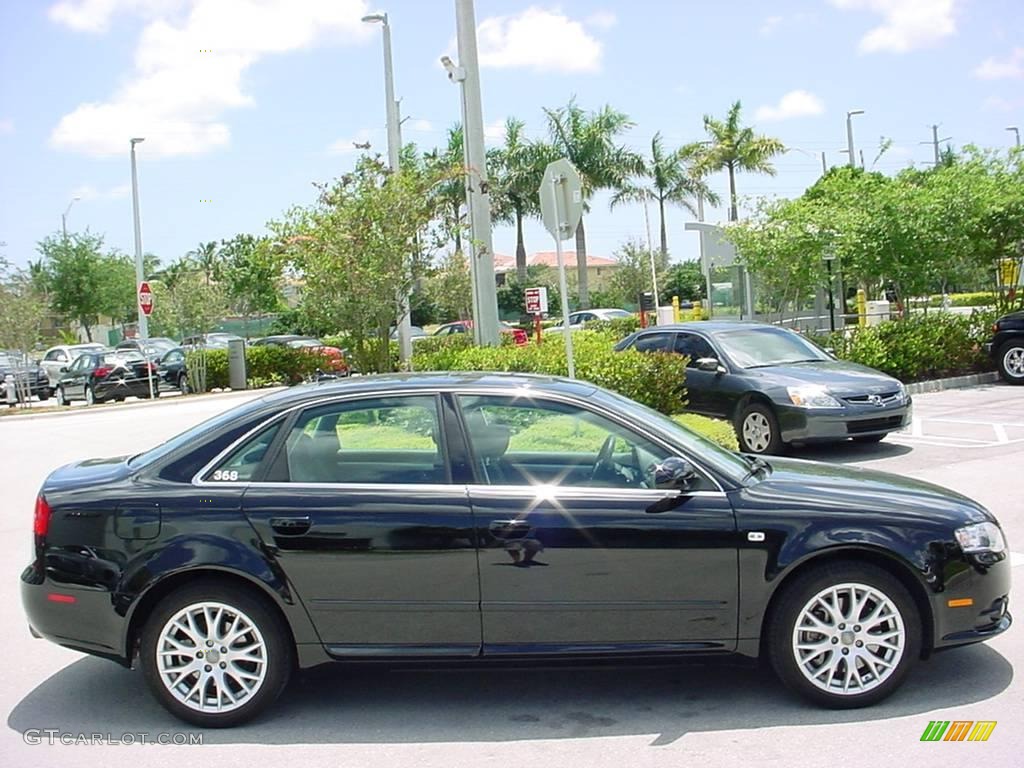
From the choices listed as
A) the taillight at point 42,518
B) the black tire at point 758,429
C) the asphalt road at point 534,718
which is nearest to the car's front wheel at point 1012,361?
the black tire at point 758,429

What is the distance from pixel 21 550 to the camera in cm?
887

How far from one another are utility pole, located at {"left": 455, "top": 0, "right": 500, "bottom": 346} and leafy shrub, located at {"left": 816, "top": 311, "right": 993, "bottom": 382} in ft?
19.4

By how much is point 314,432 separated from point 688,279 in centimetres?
5569

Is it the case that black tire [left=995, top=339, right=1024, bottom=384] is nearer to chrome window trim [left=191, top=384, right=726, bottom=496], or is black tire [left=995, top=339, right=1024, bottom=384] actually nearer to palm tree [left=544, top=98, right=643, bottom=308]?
chrome window trim [left=191, top=384, right=726, bottom=496]

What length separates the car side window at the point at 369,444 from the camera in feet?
16.0

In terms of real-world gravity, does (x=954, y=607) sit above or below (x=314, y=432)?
below

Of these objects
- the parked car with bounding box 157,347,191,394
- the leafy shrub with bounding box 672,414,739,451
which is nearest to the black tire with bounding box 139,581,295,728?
the leafy shrub with bounding box 672,414,739,451

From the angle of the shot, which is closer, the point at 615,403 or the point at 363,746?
the point at 363,746

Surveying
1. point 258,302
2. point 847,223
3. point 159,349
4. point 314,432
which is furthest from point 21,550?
point 258,302

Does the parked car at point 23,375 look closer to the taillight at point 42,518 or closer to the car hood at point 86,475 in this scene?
the car hood at point 86,475

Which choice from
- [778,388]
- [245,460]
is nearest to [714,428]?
[778,388]

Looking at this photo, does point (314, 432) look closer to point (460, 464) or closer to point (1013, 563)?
point (460, 464)

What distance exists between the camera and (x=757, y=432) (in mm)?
11805

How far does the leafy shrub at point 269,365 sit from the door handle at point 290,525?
23.5 metres
